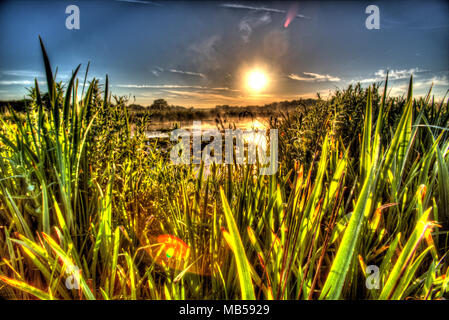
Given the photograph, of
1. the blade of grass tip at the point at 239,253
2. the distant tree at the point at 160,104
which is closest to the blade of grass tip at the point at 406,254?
the blade of grass tip at the point at 239,253

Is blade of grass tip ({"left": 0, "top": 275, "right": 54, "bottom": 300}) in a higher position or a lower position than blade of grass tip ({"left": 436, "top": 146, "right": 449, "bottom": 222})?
lower

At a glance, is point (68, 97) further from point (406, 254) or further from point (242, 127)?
point (406, 254)

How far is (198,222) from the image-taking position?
2.41ft

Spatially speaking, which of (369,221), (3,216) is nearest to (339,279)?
(369,221)

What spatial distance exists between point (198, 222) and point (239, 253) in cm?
31

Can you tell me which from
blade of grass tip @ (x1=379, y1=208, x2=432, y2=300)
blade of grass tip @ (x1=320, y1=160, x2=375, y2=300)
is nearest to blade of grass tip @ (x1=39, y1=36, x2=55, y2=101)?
blade of grass tip @ (x1=320, y1=160, x2=375, y2=300)

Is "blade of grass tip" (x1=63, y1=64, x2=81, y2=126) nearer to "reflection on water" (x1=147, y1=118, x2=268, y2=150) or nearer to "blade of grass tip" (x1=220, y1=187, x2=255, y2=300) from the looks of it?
"reflection on water" (x1=147, y1=118, x2=268, y2=150)

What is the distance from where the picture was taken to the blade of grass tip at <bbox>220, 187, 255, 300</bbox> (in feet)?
1.44

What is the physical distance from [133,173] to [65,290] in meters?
0.37

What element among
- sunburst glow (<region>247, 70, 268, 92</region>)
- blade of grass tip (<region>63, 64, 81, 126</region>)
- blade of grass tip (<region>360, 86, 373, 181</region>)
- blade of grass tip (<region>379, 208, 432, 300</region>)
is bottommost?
blade of grass tip (<region>379, 208, 432, 300</region>)

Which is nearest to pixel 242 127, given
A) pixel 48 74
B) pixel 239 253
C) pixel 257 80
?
pixel 257 80

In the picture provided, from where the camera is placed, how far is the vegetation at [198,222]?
54 centimetres

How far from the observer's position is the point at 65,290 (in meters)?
0.61
